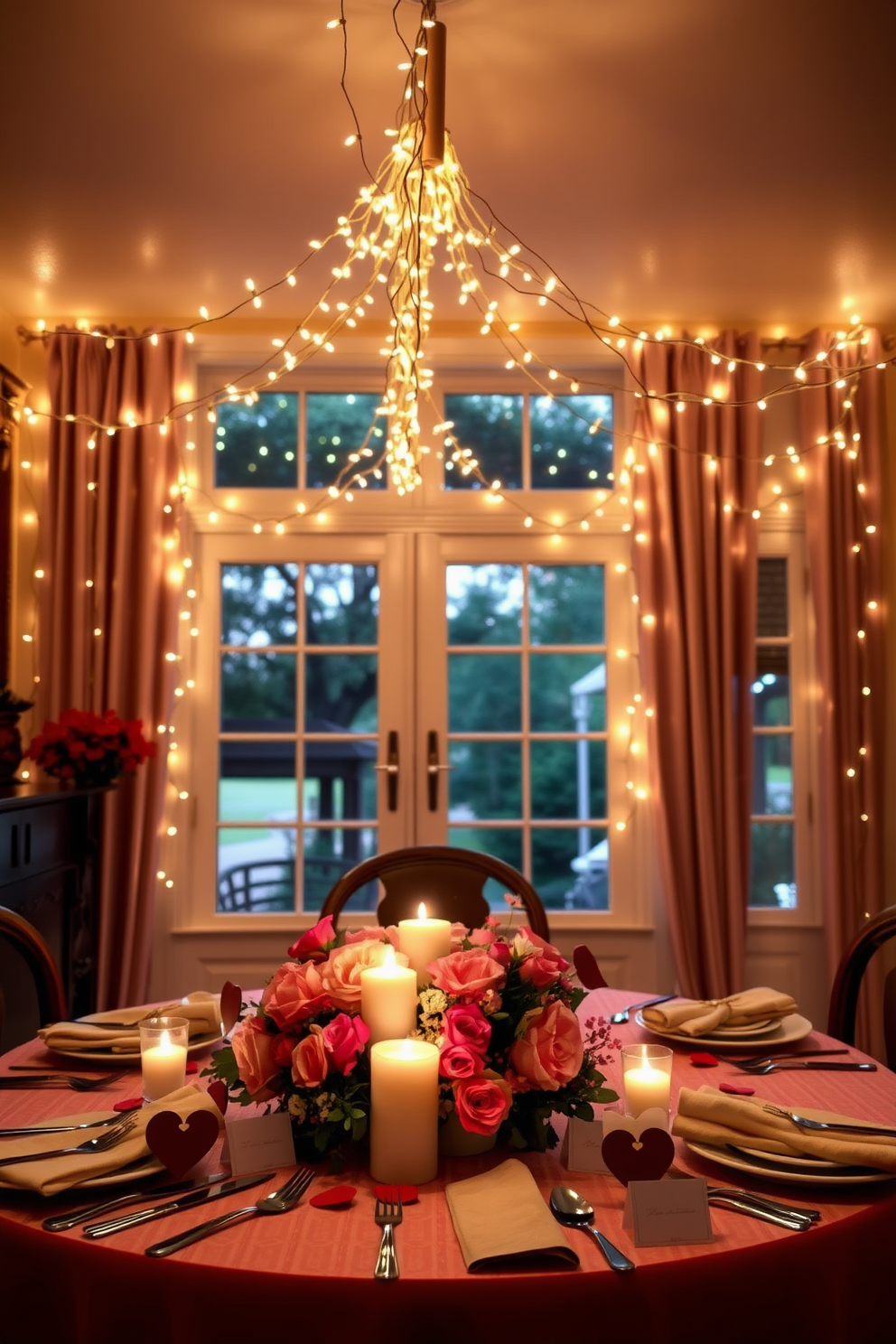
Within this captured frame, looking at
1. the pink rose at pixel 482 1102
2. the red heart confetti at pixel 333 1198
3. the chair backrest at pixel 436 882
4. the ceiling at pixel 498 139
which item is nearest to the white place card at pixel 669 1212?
the pink rose at pixel 482 1102

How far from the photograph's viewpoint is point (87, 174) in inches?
111

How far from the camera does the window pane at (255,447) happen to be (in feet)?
13.0

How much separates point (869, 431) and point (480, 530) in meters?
1.44

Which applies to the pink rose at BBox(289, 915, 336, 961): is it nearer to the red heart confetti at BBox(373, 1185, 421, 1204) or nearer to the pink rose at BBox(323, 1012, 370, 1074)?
the pink rose at BBox(323, 1012, 370, 1074)

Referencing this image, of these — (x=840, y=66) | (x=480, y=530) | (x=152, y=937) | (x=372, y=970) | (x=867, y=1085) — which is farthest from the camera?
(x=480, y=530)

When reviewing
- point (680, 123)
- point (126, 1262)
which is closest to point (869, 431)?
point (680, 123)

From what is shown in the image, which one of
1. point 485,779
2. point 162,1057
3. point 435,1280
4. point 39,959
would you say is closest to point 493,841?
point 485,779

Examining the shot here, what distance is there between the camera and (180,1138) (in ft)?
3.54

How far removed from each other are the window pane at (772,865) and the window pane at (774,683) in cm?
38

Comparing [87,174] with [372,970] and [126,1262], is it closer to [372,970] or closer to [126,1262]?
[372,970]

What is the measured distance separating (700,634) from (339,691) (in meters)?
1.32

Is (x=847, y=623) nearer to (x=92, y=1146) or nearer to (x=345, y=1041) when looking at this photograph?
(x=345, y=1041)

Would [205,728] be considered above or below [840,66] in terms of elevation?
below

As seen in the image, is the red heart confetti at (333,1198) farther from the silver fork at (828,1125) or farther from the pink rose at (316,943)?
the silver fork at (828,1125)
